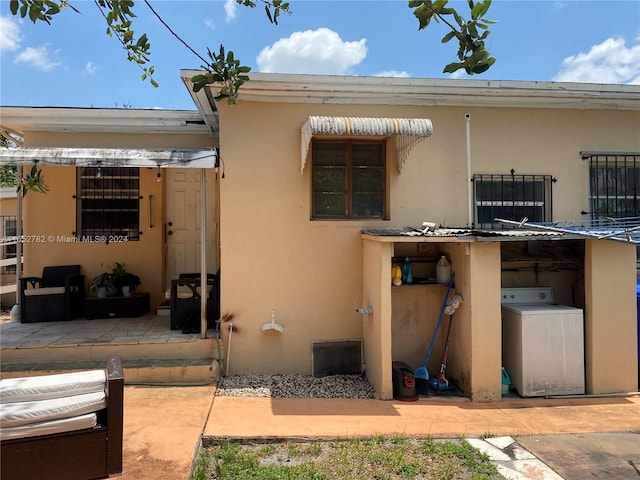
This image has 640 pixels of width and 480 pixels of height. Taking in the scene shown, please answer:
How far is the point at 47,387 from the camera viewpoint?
2.58m

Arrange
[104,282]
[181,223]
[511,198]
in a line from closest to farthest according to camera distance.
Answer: [511,198] → [104,282] → [181,223]

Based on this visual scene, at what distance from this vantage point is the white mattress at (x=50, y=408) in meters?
2.37

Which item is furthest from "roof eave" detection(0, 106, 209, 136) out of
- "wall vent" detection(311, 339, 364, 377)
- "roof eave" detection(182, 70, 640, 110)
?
"wall vent" detection(311, 339, 364, 377)

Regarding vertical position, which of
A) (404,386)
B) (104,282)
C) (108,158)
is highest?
(108,158)

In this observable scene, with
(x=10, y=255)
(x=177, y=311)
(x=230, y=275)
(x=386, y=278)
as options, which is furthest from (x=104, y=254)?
(x=386, y=278)

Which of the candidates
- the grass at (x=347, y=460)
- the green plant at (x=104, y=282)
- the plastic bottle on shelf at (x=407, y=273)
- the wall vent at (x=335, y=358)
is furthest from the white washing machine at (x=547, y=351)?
the green plant at (x=104, y=282)

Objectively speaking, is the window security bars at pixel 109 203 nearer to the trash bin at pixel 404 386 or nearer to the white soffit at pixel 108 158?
the white soffit at pixel 108 158

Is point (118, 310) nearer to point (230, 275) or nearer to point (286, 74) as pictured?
point (230, 275)

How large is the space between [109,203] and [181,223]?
137cm

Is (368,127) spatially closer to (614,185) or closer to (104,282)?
(614,185)

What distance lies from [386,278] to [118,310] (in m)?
4.82

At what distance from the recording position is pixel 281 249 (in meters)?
5.67

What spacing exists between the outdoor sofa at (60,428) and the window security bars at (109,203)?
5151mm

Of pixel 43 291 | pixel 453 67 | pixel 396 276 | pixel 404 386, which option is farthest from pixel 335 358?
pixel 43 291
